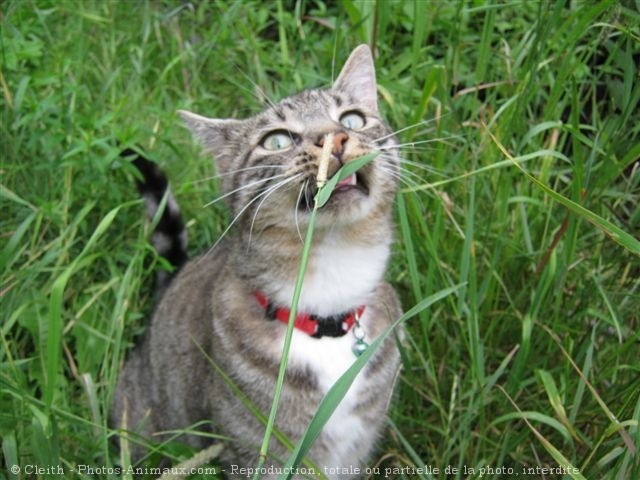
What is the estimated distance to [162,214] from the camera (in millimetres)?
3061

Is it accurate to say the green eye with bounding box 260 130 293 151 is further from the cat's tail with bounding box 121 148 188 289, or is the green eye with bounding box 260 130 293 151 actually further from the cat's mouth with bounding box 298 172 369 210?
the cat's tail with bounding box 121 148 188 289

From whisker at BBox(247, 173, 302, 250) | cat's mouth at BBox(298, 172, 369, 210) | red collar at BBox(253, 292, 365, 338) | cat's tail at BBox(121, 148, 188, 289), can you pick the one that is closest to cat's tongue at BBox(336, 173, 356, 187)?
cat's mouth at BBox(298, 172, 369, 210)

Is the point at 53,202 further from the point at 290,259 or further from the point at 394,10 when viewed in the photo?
the point at 394,10

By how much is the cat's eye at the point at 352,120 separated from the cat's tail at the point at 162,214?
89 cm

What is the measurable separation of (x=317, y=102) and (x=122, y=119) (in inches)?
60.8

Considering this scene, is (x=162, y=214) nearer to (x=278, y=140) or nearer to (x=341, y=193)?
(x=278, y=140)

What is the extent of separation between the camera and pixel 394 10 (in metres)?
3.53

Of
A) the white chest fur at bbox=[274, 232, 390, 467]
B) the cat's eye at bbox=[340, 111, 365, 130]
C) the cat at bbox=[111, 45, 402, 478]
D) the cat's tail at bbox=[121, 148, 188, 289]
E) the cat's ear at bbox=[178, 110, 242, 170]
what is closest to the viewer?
the cat at bbox=[111, 45, 402, 478]

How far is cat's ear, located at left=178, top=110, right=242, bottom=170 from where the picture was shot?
8.13ft

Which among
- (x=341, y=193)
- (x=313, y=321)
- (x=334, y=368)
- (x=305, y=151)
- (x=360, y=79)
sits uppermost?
(x=360, y=79)

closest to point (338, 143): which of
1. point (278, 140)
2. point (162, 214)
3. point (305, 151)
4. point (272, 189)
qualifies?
point (305, 151)

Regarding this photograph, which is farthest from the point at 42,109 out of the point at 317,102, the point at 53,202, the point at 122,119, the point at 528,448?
the point at 528,448

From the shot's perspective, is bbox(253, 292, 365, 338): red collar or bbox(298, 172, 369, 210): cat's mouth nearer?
bbox(298, 172, 369, 210): cat's mouth

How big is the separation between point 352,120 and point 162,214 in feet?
3.43
